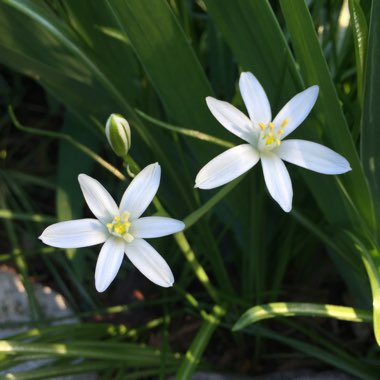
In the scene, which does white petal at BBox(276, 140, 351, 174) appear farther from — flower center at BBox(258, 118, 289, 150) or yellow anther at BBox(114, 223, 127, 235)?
yellow anther at BBox(114, 223, 127, 235)

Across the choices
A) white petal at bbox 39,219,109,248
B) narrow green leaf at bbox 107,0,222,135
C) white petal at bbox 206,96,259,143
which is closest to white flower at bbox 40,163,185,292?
white petal at bbox 39,219,109,248

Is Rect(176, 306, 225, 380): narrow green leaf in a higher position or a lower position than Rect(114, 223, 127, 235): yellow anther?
lower

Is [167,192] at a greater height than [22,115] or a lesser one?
lesser

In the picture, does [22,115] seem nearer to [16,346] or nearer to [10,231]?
[10,231]

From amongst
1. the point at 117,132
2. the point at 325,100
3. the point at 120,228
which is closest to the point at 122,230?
the point at 120,228

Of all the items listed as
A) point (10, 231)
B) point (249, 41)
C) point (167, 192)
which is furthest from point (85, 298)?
point (249, 41)

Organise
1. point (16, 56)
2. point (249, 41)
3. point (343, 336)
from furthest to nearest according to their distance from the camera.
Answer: point (343, 336), point (16, 56), point (249, 41)
